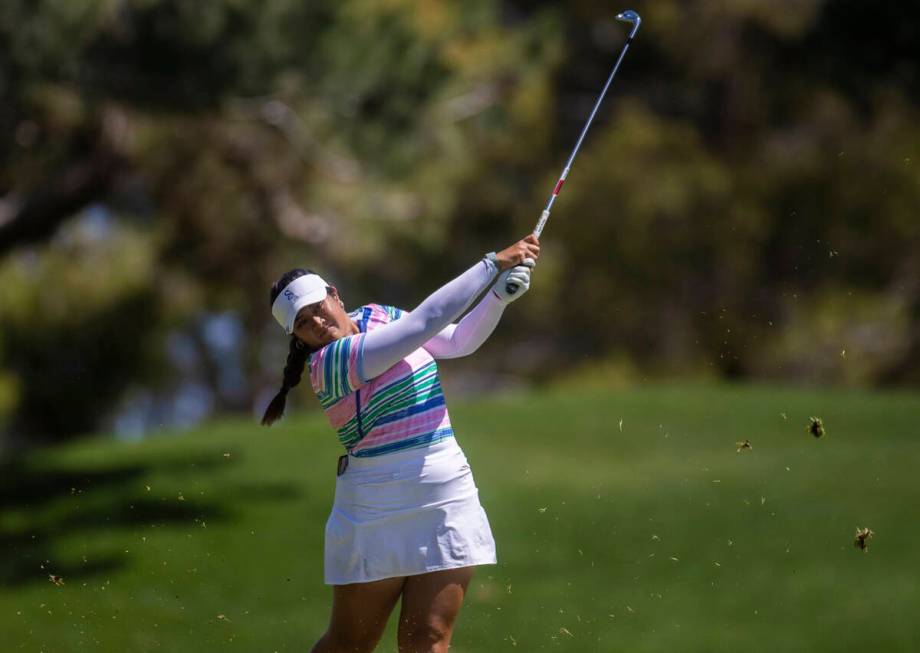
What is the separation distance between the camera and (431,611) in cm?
455

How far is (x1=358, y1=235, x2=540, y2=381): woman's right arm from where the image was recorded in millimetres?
4438

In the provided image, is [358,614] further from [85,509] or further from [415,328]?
[85,509]

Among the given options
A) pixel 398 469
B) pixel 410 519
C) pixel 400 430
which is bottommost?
pixel 410 519

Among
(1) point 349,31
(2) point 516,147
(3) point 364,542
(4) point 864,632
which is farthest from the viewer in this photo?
(2) point 516,147

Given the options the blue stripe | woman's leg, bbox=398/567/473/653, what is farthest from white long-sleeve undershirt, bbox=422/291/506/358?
woman's leg, bbox=398/567/473/653

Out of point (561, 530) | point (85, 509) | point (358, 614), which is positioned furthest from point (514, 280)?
point (85, 509)

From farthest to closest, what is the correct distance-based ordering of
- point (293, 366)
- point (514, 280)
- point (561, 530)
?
point (561, 530) → point (293, 366) → point (514, 280)

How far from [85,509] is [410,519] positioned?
873 centimetres

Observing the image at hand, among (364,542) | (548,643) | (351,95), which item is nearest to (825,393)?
(351,95)

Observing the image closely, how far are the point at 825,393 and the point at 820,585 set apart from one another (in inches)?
279

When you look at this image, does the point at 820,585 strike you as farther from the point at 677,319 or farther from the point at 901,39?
the point at 677,319

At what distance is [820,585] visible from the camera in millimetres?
10242

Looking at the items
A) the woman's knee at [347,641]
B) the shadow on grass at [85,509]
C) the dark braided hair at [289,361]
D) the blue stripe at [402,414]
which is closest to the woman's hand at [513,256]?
the blue stripe at [402,414]

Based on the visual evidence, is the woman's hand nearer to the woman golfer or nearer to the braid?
the woman golfer
